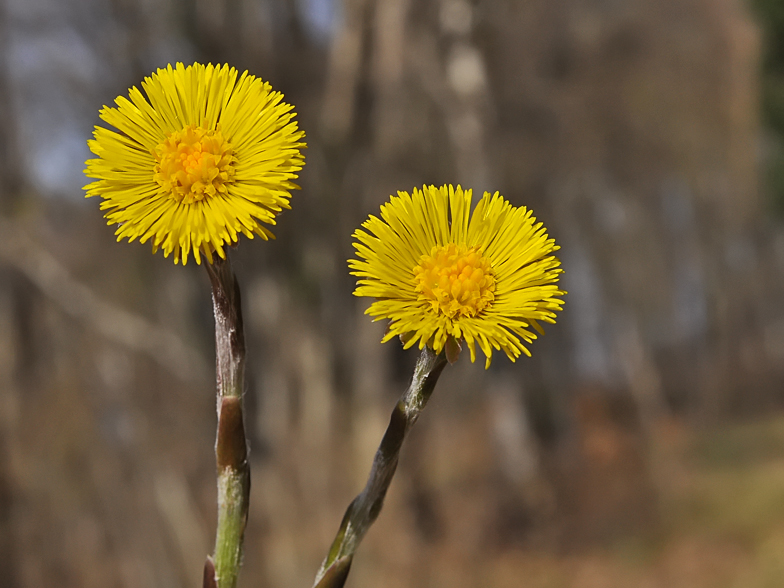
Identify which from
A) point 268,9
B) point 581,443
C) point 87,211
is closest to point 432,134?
point 268,9

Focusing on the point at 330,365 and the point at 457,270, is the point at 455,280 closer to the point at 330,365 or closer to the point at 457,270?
the point at 457,270

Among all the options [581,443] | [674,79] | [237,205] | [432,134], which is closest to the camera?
[237,205]

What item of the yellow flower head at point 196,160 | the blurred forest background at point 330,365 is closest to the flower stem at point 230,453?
the yellow flower head at point 196,160

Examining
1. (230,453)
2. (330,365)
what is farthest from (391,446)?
(330,365)

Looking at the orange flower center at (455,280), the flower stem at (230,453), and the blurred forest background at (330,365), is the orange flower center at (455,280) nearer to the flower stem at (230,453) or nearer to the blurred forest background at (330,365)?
the flower stem at (230,453)

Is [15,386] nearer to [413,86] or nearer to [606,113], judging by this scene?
[413,86]

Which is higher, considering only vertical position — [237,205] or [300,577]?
[237,205]
